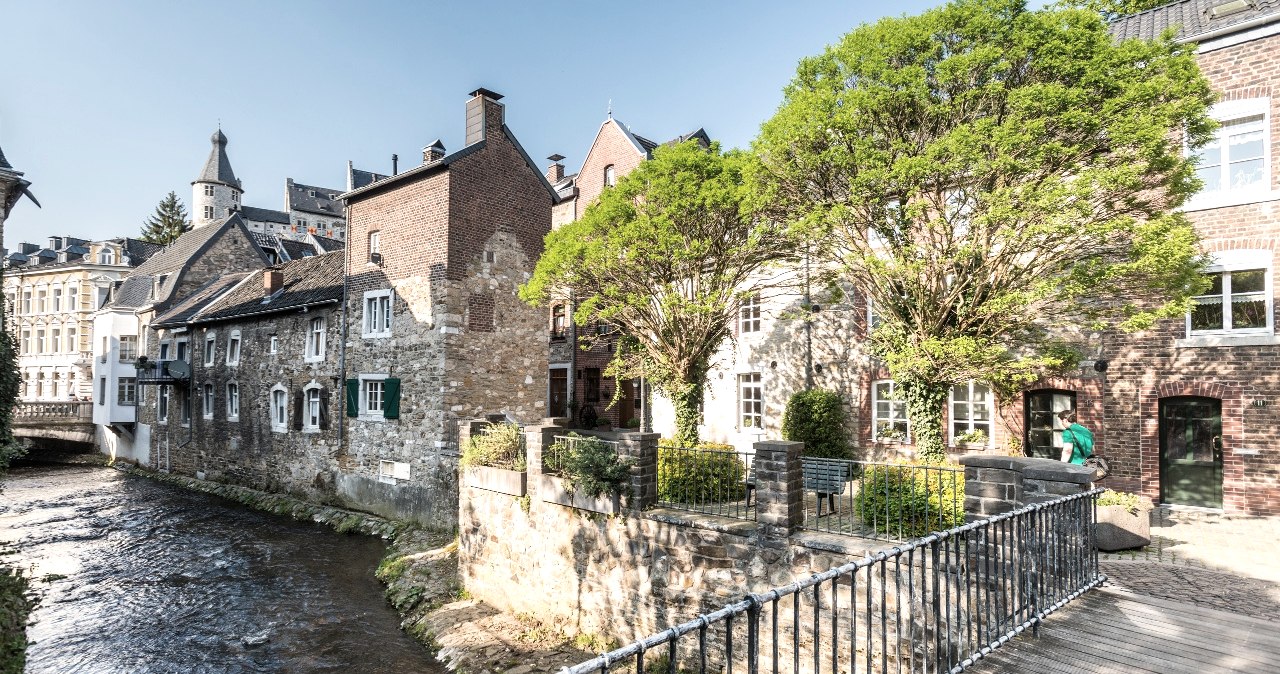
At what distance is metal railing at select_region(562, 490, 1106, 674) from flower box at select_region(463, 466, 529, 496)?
3.78 meters

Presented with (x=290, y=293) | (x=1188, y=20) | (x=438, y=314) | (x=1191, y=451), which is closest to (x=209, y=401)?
(x=290, y=293)

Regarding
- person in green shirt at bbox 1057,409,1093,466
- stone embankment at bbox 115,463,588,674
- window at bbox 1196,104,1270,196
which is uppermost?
window at bbox 1196,104,1270,196

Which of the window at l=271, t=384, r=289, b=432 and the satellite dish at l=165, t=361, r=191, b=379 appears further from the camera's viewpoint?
the satellite dish at l=165, t=361, r=191, b=379

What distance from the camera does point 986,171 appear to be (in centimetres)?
957

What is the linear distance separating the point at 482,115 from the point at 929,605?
17.9 m

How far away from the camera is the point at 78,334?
41.3 m

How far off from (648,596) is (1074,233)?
8524mm

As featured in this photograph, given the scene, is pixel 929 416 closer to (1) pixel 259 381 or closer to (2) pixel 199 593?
(2) pixel 199 593

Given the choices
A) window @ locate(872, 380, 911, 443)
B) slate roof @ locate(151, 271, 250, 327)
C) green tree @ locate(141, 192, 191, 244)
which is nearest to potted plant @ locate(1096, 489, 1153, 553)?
window @ locate(872, 380, 911, 443)

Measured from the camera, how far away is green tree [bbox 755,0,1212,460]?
30.0 feet

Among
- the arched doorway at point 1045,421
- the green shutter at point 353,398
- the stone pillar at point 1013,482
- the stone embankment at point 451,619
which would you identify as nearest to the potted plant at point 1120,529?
the stone pillar at point 1013,482

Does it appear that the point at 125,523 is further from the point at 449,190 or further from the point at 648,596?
the point at 648,596

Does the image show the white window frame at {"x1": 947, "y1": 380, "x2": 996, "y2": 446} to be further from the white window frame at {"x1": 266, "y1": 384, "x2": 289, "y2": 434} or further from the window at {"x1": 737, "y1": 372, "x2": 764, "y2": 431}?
the white window frame at {"x1": 266, "y1": 384, "x2": 289, "y2": 434}

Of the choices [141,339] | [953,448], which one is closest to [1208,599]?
[953,448]
